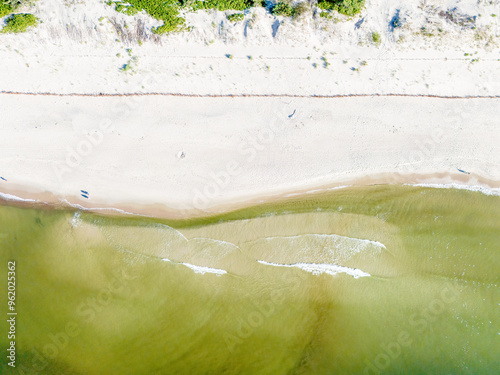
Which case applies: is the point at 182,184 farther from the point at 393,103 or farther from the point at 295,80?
the point at 393,103

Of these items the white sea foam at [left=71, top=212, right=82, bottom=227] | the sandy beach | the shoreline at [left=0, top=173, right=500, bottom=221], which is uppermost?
the sandy beach

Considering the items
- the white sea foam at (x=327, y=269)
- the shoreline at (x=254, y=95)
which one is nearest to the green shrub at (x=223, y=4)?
the shoreline at (x=254, y=95)

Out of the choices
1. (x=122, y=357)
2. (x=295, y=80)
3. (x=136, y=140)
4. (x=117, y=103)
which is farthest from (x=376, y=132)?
(x=122, y=357)

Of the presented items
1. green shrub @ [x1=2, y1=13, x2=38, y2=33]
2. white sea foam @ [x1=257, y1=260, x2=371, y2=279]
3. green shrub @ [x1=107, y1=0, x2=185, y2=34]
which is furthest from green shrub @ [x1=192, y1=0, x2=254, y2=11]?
white sea foam @ [x1=257, y1=260, x2=371, y2=279]

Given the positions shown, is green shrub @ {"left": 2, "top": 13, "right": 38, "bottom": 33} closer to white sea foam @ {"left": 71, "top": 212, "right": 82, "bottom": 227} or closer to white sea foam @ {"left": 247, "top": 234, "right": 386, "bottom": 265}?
white sea foam @ {"left": 71, "top": 212, "right": 82, "bottom": 227}

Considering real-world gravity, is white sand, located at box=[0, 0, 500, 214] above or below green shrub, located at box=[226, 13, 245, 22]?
below

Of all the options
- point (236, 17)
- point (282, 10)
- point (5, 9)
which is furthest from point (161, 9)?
point (5, 9)

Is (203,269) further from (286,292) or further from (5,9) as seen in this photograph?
(5,9)
